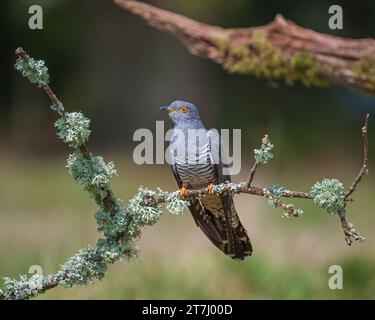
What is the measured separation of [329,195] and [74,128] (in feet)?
2.47

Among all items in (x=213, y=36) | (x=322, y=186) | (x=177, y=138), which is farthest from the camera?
(x=213, y=36)

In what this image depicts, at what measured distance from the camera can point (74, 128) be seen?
226cm

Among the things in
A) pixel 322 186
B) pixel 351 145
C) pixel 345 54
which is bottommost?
pixel 322 186

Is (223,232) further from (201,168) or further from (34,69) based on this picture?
(34,69)

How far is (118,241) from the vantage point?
2.45 metres

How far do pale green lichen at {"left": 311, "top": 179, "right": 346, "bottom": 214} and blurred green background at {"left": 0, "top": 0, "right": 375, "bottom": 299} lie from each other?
200cm

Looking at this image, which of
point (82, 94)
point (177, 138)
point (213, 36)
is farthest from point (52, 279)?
point (82, 94)

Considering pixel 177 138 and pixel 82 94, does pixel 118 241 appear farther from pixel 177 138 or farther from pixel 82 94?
pixel 82 94

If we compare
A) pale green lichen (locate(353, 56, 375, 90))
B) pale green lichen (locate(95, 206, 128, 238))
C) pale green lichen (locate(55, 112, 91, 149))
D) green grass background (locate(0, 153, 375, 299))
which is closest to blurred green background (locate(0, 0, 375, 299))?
green grass background (locate(0, 153, 375, 299))

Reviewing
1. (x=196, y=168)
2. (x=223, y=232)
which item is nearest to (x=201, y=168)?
(x=196, y=168)

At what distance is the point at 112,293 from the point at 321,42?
1.62 meters

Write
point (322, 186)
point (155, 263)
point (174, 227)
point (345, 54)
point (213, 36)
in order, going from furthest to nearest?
1. point (174, 227)
2. point (155, 263)
3. point (213, 36)
4. point (345, 54)
5. point (322, 186)

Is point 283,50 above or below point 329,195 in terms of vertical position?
above

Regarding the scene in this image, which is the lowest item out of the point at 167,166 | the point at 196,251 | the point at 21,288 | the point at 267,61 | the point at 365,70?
the point at 21,288
